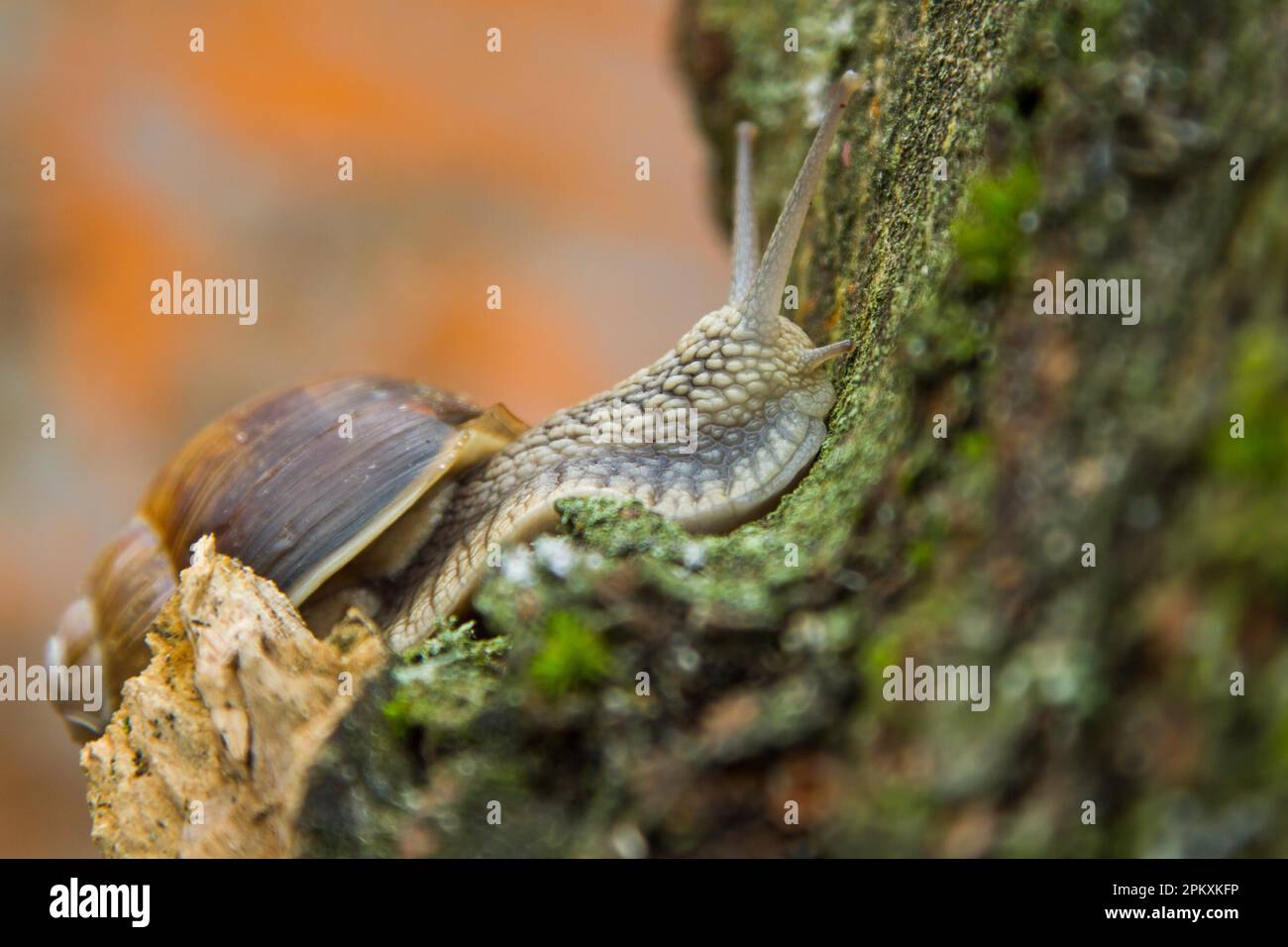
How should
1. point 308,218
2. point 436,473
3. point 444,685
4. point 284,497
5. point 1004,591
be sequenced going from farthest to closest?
1. point 308,218
2. point 436,473
3. point 284,497
4. point 444,685
5. point 1004,591

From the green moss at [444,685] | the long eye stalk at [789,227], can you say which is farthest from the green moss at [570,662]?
the long eye stalk at [789,227]

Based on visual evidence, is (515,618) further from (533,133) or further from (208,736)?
(533,133)

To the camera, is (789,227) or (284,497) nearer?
(284,497)

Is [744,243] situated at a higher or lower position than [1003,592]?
higher

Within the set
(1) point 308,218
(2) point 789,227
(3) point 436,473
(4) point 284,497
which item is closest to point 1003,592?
(2) point 789,227

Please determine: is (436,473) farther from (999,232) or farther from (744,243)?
(999,232)

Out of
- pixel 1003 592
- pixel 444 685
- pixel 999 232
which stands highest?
pixel 999 232

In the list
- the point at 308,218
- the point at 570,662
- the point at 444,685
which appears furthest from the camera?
the point at 308,218
